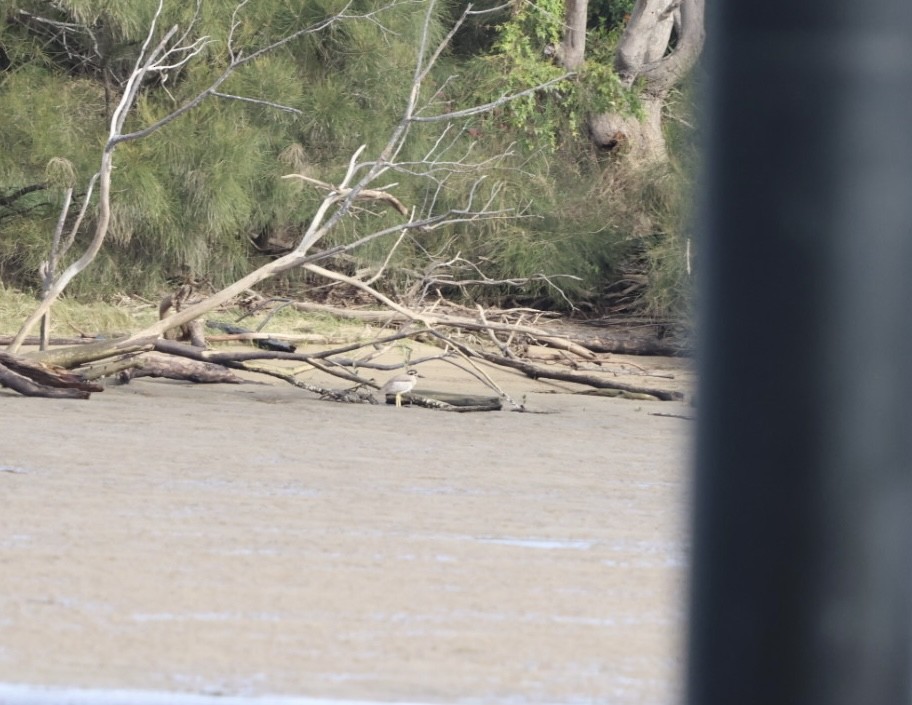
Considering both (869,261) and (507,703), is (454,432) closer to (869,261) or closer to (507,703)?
(507,703)

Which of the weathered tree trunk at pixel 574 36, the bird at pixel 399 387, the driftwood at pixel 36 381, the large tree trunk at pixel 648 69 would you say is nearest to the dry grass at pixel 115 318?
the bird at pixel 399 387

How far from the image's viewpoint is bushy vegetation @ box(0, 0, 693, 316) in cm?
965

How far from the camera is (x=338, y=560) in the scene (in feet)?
9.61

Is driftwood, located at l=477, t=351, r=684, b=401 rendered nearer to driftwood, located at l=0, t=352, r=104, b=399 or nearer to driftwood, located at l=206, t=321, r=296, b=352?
driftwood, located at l=206, t=321, r=296, b=352

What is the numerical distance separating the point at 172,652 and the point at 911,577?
1.71 meters

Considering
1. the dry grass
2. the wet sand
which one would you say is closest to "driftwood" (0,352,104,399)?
the wet sand

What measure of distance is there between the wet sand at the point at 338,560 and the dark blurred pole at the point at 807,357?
0.07 metres

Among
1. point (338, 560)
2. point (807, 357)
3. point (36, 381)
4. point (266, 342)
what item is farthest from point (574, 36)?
point (807, 357)

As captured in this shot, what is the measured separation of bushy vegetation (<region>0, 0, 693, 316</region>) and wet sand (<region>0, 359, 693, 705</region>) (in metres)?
4.42

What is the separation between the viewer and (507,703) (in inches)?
75.8

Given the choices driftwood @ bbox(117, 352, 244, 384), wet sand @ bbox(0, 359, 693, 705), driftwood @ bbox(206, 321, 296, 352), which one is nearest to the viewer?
wet sand @ bbox(0, 359, 693, 705)

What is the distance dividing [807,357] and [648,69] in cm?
1325

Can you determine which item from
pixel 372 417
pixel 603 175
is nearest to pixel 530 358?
pixel 372 417

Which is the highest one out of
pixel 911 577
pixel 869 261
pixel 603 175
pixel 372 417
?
pixel 603 175
